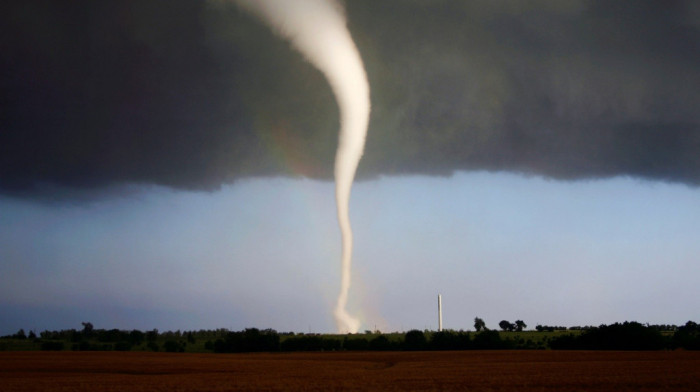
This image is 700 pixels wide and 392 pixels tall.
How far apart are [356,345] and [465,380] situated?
3633 inches

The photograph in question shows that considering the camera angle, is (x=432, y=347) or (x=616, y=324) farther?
(x=432, y=347)

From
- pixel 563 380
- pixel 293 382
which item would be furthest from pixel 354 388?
pixel 563 380

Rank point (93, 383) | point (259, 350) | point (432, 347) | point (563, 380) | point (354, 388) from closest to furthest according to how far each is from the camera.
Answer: point (354, 388) → point (563, 380) → point (93, 383) → point (432, 347) → point (259, 350)

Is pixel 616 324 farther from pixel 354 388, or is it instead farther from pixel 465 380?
pixel 354 388

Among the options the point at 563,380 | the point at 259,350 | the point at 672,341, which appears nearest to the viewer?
the point at 563,380

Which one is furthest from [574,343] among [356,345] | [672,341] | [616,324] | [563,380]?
[563,380]

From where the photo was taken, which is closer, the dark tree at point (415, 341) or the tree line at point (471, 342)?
the tree line at point (471, 342)

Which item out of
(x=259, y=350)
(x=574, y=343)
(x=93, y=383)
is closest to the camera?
(x=93, y=383)

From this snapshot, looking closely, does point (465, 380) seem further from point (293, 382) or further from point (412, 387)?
point (293, 382)

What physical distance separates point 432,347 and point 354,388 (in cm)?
9360

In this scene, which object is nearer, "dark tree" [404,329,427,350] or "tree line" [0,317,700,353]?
"tree line" [0,317,700,353]

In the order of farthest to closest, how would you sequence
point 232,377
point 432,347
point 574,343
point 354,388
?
1. point 432,347
2. point 574,343
3. point 232,377
4. point 354,388

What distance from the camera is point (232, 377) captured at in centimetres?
5719

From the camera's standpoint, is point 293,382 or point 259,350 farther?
point 259,350
